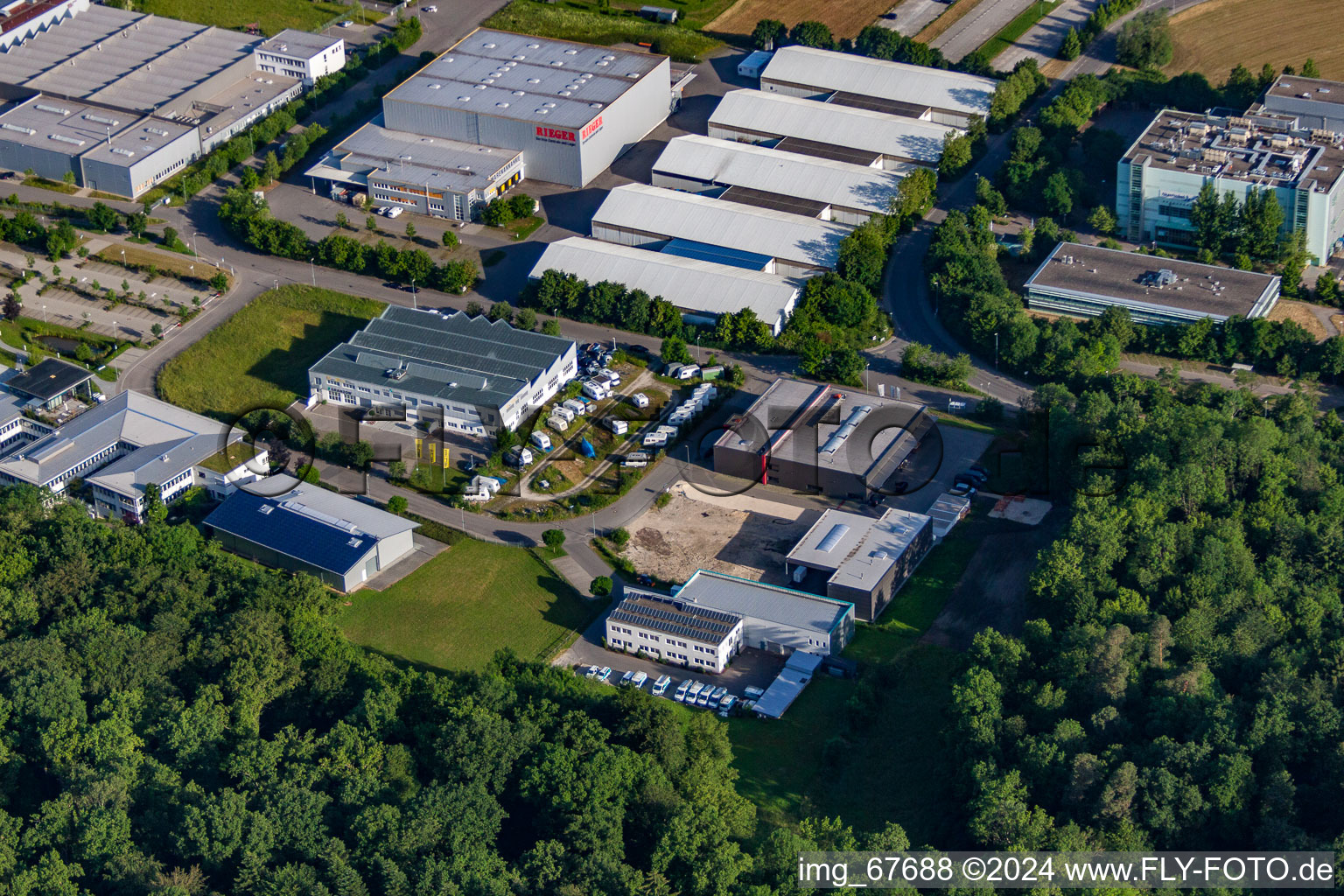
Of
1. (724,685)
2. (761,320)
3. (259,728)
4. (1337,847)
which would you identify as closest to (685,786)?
(724,685)

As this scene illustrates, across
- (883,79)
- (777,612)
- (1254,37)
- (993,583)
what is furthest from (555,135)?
(1254,37)

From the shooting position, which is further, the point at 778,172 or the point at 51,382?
the point at 778,172

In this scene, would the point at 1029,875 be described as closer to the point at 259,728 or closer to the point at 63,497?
the point at 259,728

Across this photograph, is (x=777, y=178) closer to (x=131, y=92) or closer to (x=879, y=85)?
(x=879, y=85)

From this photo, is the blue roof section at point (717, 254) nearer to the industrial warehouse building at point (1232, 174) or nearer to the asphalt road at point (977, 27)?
the industrial warehouse building at point (1232, 174)

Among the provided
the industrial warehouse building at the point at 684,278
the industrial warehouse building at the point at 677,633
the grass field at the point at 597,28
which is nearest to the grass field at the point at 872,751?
the industrial warehouse building at the point at 677,633

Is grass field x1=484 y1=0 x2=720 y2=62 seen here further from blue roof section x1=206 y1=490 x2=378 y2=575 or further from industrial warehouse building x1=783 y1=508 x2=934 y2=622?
blue roof section x1=206 y1=490 x2=378 y2=575

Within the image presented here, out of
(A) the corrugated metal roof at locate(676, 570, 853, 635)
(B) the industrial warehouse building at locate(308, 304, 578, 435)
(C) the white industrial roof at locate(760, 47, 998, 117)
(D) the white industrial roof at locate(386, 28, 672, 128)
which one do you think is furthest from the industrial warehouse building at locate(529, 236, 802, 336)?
(C) the white industrial roof at locate(760, 47, 998, 117)
